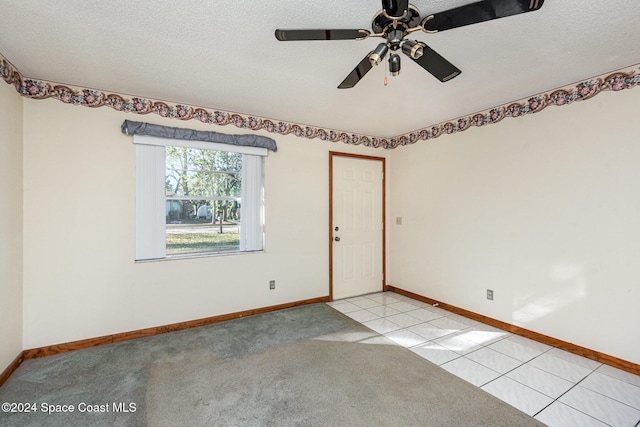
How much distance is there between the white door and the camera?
4152mm

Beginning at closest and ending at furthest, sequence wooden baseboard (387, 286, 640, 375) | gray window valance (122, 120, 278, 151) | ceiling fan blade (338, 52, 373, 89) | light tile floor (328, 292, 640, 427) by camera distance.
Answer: ceiling fan blade (338, 52, 373, 89), light tile floor (328, 292, 640, 427), wooden baseboard (387, 286, 640, 375), gray window valance (122, 120, 278, 151)

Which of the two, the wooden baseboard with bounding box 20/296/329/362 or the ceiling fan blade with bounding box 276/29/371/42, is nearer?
the ceiling fan blade with bounding box 276/29/371/42

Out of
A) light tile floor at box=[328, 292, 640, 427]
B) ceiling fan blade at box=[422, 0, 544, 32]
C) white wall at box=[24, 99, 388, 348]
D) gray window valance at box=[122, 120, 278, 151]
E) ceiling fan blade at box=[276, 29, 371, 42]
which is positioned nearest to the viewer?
ceiling fan blade at box=[422, 0, 544, 32]

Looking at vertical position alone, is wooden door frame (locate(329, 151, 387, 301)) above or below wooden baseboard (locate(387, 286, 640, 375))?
above

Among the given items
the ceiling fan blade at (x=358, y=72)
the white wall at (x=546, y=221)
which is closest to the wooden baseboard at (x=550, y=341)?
the white wall at (x=546, y=221)

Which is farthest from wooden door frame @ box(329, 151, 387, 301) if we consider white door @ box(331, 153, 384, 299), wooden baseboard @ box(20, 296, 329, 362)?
wooden baseboard @ box(20, 296, 329, 362)

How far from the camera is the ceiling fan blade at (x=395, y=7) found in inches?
50.3

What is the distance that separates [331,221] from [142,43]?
2810mm

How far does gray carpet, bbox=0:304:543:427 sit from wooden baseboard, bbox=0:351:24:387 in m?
0.04

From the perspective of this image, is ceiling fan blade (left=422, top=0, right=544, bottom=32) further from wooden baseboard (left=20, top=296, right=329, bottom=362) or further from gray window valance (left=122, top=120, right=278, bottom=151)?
wooden baseboard (left=20, top=296, right=329, bottom=362)

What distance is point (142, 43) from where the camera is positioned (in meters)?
1.99

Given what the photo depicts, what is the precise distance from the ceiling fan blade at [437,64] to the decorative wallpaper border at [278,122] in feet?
5.48

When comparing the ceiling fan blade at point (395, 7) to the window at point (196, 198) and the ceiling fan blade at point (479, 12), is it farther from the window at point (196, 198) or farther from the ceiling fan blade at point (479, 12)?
the window at point (196, 198)

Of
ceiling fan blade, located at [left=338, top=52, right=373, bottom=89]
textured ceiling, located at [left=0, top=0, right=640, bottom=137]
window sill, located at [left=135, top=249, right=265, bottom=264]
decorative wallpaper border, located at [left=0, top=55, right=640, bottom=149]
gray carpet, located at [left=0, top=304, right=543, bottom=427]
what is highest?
textured ceiling, located at [left=0, top=0, right=640, bottom=137]
